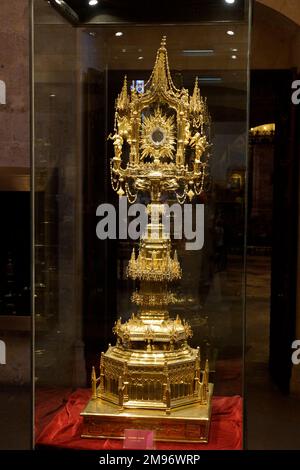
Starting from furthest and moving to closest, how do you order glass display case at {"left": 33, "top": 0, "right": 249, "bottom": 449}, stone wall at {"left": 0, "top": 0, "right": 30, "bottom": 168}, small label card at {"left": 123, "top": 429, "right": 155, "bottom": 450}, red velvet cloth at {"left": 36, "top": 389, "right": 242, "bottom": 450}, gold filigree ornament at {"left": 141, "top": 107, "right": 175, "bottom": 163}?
stone wall at {"left": 0, "top": 0, "right": 30, "bottom": 168} → gold filigree ornament at {"left": 141, "top": 107, "right": 175, "bottom": 163} → glass display case at {"left": 33, "top": 0, "right": 249, "bottom": 449} → red velvet cloth at {"left": 36, "top": 389, "right": 242, "bottom": 450} → small label card at {"left": 123, "top": 429, "right": 155, "bottom": 450}

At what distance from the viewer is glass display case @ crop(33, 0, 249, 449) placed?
4.82 m

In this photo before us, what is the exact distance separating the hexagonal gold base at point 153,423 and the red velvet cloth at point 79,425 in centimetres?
5

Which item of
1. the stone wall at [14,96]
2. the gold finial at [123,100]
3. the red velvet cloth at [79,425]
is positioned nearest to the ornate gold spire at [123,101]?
the gold finial at [123,100]

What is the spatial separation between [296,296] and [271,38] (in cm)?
179

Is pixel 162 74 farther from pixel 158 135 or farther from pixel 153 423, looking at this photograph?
pixel 153 423

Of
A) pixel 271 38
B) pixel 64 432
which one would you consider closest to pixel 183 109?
pixel 271 38

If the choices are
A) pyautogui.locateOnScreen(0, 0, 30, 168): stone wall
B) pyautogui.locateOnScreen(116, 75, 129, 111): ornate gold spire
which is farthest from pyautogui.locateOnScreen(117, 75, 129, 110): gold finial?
pyautogui.locateOnScreen(0, 0, 30, 168): stone wall

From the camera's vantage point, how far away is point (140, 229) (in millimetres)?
5230

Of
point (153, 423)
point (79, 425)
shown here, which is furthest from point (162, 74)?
point (79, 425)

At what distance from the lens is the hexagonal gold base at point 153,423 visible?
4.75m

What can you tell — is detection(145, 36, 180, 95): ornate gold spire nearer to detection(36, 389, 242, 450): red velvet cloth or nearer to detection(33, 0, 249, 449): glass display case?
detection(33, 0, 249, 449): glass display case

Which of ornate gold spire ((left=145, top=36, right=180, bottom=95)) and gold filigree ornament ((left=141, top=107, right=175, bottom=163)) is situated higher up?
ornate gold spire ((left=145, top=36, right=180, bottom=95))

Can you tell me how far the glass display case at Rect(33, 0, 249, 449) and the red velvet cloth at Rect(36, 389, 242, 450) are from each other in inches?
0.6

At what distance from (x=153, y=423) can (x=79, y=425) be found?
0.59m
